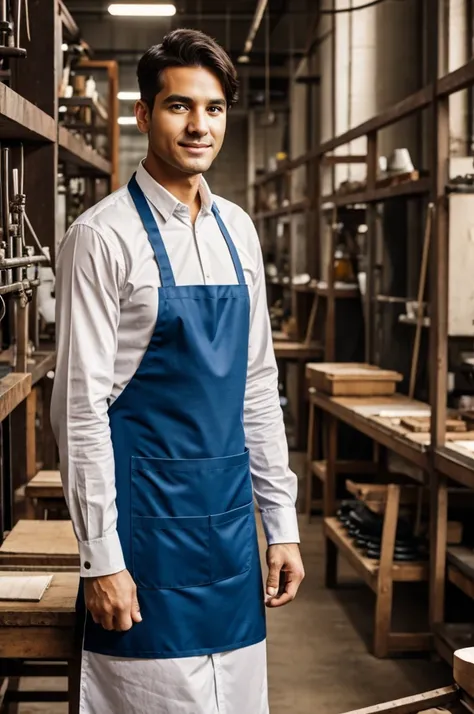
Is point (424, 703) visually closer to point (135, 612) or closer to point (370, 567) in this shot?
point (135, 612)

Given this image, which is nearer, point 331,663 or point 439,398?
point 439,398

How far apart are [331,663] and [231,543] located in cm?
228

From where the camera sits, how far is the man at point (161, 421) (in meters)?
1.97

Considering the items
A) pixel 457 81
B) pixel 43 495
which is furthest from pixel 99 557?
pixel 457 81

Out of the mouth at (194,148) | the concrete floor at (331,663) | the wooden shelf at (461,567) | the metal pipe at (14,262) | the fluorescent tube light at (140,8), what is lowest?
the concrete floor at (331,663)

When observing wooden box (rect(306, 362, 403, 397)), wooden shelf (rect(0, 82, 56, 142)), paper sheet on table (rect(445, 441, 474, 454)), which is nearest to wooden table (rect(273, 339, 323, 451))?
wooden box (rect(306, 362, 403, 397))

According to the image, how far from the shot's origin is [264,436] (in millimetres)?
2289

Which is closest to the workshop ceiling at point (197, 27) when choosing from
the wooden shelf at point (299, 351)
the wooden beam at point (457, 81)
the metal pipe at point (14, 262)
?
the wooden shelf at point (299, 351)

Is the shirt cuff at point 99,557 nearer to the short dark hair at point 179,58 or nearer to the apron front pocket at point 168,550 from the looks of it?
the apron front pocket at point 168,550

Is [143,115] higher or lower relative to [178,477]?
higher

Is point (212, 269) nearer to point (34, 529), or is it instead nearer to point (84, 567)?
point (84, 567)

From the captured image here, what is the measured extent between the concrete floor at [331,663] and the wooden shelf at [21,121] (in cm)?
192

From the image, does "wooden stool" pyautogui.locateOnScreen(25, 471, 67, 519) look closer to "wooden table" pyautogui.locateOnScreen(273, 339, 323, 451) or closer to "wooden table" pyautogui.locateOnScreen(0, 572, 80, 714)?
"wooden table" pyautogui.locateOnScreen(0, 572, 80, 714)

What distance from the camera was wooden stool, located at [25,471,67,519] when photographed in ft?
12.7
